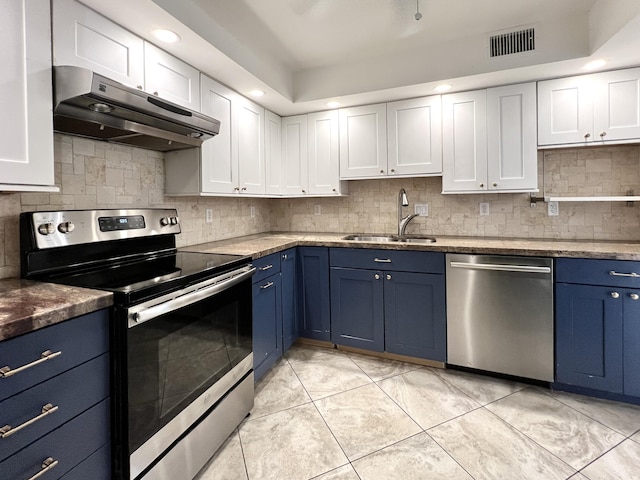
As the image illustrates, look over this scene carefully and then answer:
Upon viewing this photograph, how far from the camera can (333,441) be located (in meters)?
1.75

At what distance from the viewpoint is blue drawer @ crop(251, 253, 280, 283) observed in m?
2.18

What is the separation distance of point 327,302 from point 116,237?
5.32 ft

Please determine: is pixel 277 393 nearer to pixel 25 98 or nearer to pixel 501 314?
pixel 501 314

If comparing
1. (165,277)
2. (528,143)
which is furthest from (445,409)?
(528,143)

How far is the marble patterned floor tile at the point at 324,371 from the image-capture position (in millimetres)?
2266

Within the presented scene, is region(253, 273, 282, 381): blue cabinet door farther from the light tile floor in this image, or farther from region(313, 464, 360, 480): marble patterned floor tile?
region(313, 464, 360, 480): marble patterned floor tile

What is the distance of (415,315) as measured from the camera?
251cm

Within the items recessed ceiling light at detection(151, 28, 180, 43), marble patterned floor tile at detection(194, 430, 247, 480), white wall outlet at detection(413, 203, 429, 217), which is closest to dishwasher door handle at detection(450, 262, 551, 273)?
white wall outlet at detection(413, 203, 429, 217)

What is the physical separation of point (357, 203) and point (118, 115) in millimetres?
2243

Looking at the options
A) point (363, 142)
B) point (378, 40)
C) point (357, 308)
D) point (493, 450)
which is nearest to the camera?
point (493, 450)

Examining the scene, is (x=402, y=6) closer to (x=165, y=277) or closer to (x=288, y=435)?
(x=165, y=277)

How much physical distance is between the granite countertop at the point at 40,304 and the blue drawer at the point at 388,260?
5.87 feet

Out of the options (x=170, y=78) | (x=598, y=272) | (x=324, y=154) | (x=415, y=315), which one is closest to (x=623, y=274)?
(x=598, y=272)

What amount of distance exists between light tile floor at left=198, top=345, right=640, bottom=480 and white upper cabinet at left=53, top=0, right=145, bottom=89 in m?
1.92
